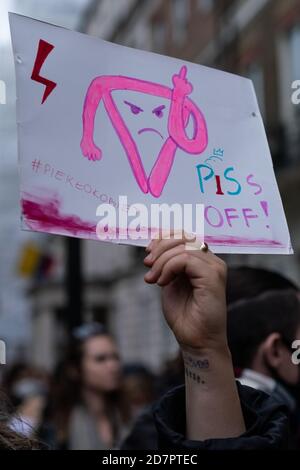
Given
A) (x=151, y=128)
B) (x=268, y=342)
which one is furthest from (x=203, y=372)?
(x=268, y=342)

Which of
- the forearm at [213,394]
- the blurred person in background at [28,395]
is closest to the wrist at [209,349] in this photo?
the forearm at [213,394]

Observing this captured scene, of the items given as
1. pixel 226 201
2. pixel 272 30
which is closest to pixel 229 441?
pixel 226 201

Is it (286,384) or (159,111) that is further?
(286,384)

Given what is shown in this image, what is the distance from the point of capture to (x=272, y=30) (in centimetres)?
1761

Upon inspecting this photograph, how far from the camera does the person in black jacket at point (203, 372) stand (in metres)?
1.74

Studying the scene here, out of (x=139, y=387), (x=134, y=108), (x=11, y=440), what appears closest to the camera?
(x=11, y=440)

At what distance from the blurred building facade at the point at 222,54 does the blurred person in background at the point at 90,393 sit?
4174 millimetres

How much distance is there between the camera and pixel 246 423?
1.86m

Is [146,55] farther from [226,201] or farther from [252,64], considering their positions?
[252,64]

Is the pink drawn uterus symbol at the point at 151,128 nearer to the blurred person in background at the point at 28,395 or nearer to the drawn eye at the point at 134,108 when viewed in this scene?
the drawn eye at the point at 134,108

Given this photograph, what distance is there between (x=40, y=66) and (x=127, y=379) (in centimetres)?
441

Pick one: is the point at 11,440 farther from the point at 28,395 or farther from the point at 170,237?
the point at 28,395

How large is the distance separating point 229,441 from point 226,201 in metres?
0.44

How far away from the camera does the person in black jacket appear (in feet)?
5.70
